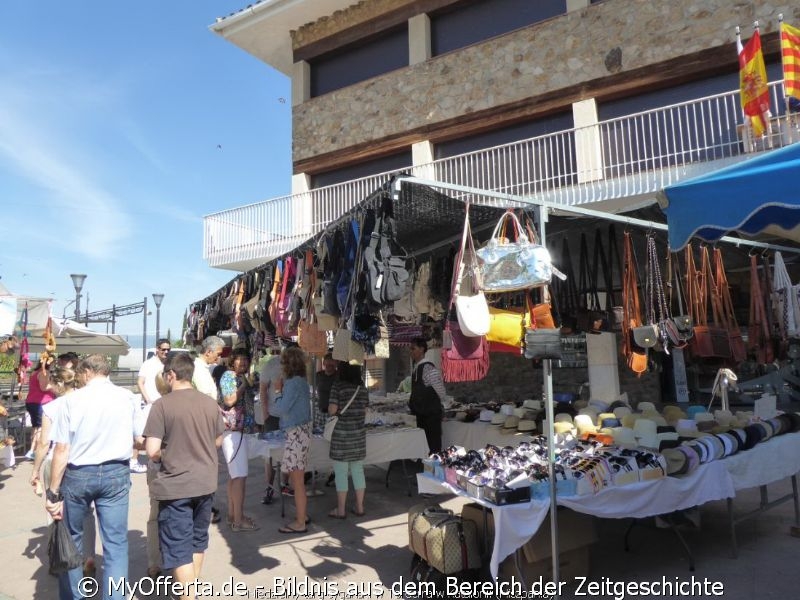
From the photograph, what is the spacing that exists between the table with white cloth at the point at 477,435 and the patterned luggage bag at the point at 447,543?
2.10 metres

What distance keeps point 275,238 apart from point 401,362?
180 inches

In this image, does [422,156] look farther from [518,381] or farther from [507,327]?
[507,327]

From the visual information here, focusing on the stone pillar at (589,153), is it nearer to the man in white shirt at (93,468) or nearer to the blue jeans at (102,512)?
the man in white shirt at (93,468)

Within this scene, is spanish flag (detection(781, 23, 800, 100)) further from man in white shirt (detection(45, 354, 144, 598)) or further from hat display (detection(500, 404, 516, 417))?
man in white shirt (detection(45, 354, 144, 598))

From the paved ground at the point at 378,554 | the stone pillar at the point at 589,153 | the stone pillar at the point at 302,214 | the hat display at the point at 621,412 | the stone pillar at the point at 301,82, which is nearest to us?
the paved ground at the point at 378,554

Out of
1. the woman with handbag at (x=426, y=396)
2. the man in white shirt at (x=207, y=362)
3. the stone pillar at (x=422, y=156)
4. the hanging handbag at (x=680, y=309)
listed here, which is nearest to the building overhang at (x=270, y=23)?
the stone pillar at (x=422, y=156)

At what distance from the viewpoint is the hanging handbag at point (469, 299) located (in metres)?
3.67

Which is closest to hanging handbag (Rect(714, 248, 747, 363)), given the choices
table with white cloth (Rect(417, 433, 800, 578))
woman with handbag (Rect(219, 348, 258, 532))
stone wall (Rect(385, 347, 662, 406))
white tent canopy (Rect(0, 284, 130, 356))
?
table with white cloth (Rect(417, 433, 800, 578))

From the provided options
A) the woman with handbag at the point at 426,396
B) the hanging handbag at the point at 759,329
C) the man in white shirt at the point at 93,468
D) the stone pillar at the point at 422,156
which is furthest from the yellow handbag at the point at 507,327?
Result: the stone pillar at the point at 422,156

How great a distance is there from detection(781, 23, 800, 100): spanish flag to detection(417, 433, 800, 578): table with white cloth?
5.92 m

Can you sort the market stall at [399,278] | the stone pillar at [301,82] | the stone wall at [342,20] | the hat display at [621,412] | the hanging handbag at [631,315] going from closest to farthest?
the market stall at [399,278]
the hanging handbag at [631,315]
the hat display at [621,412]
the stone wall at [342,20]
the stone pillar at [301,82]

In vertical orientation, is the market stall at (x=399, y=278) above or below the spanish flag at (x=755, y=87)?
below

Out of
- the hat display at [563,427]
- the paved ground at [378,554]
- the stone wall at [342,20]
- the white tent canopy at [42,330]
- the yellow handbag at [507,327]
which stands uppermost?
the stone wall at [342,20]

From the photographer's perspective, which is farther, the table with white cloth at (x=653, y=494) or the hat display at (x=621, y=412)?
the hat display at (x=621, y=412)
